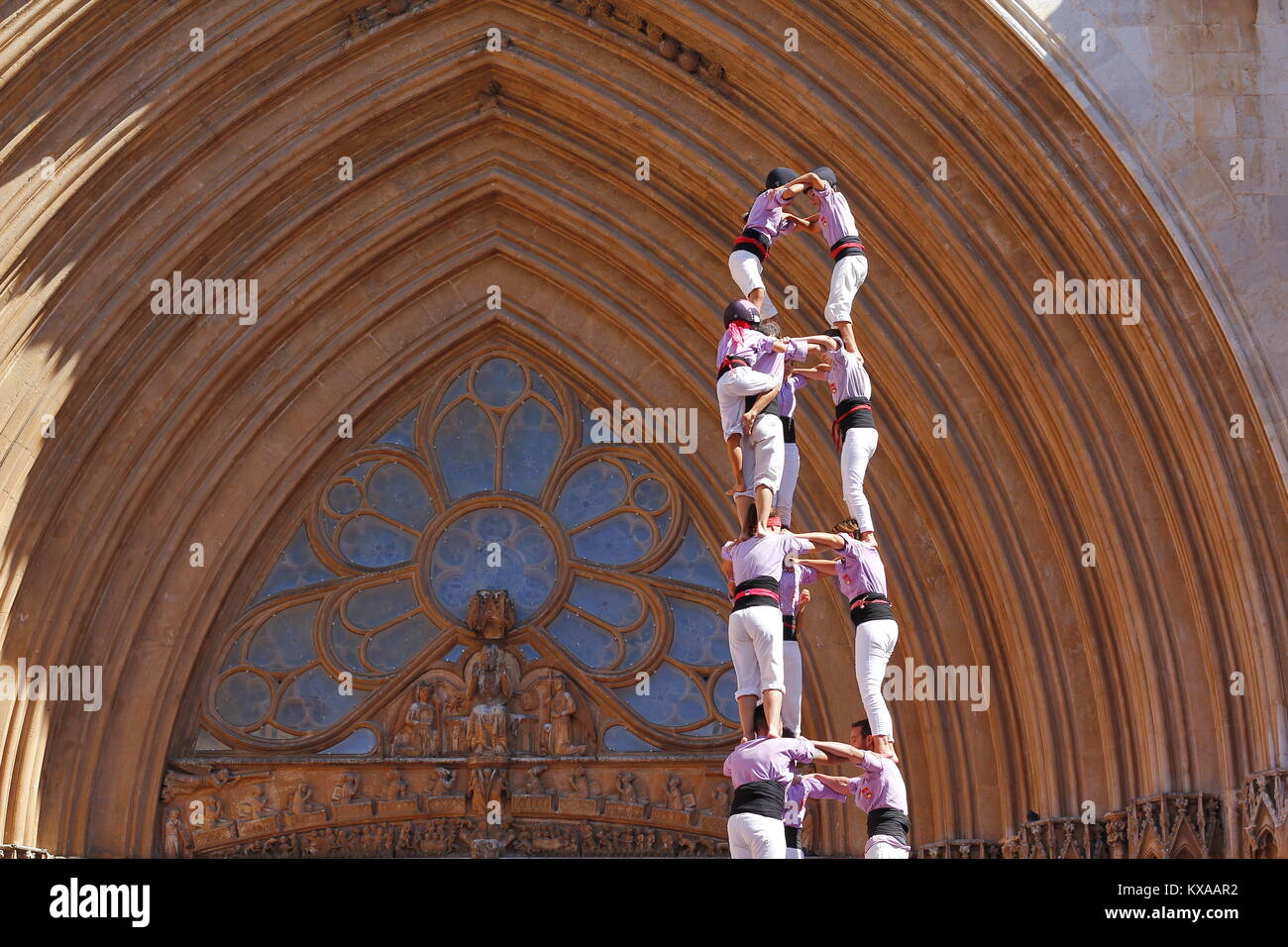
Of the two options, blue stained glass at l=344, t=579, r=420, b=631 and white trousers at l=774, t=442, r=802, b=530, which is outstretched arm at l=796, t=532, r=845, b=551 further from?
blue stained glass at l=344, t=579, r=420, b=631

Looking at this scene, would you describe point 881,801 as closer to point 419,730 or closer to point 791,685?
point 791,685

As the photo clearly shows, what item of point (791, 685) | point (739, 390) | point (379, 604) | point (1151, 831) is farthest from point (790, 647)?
point (379, 604)

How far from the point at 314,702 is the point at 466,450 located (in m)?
2.16

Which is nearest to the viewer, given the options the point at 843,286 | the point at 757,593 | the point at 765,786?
the point at 765,786

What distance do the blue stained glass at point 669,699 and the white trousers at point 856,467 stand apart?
5096 mm

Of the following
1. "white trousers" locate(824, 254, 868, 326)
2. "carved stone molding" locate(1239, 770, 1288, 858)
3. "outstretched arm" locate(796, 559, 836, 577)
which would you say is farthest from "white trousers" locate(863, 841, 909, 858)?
"carved stone molding" locate(1239, 770, 1288, 858)

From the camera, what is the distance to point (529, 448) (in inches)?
583

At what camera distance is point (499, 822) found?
1356 cm

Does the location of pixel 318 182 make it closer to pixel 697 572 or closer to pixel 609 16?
pixel 609 16

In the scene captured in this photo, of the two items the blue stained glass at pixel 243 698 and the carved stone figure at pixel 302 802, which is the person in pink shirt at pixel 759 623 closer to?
the carved stone figure at pixel 302 802

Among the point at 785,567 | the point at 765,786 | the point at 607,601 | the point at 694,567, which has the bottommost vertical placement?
the point at 765,786

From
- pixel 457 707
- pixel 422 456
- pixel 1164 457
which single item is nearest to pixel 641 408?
pixel 422 456

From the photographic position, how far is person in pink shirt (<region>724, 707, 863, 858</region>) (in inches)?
313

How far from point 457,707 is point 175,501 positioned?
2437mm
